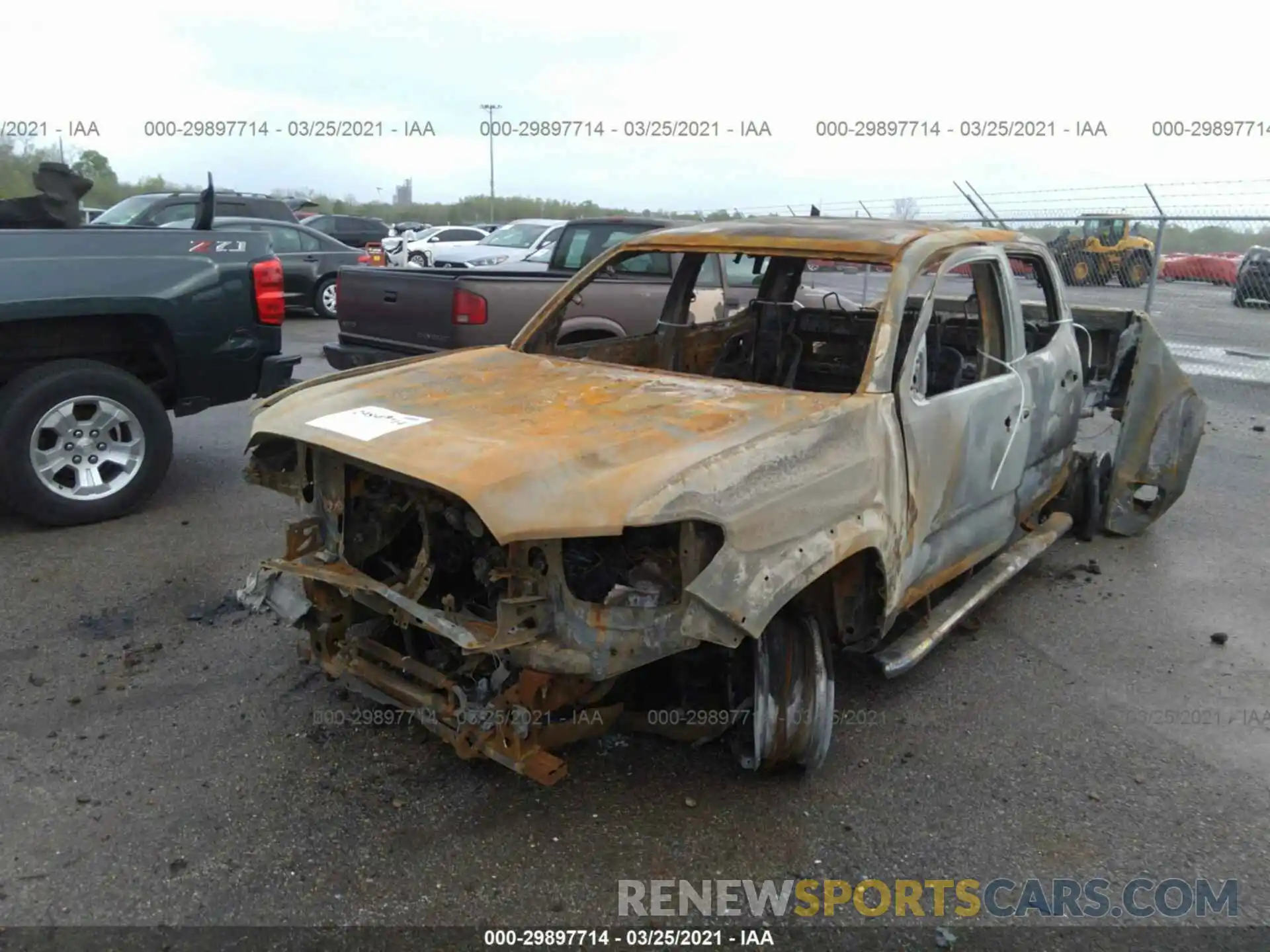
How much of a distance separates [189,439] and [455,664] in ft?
17.1

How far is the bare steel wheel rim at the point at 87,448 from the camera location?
5.48 meters

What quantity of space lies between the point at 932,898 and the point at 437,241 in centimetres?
2099

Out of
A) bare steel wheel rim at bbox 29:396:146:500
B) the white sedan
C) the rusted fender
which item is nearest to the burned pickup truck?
the rusted fender

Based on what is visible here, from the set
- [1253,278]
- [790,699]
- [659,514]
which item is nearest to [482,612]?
[659,514]

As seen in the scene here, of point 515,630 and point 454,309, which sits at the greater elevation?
point 454,309

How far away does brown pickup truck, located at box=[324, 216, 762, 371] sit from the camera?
717 centimetres

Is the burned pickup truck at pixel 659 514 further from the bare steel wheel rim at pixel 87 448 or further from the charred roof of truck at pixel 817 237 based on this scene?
the bare steel wheel rim at pixel 87 448

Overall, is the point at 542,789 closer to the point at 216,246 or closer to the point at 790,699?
the point at 790,699

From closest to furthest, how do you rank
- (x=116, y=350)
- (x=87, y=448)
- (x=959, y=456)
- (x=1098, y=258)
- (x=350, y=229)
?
(x=959, y=456) → (x=87, y=448) → (x=116, y=350) → (x=1098, y=258) → (x=350, y=229)

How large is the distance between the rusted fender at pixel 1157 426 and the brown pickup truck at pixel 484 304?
2.50 meters

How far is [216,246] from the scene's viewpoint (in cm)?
606

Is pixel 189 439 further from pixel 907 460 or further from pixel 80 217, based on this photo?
pixel 907 460

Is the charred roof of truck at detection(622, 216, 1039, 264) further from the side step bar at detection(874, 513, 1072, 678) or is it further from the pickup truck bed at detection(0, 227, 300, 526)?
the pickup truck bed at detection(0, 227, 300, 526)

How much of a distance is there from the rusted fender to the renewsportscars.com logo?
3.31m
